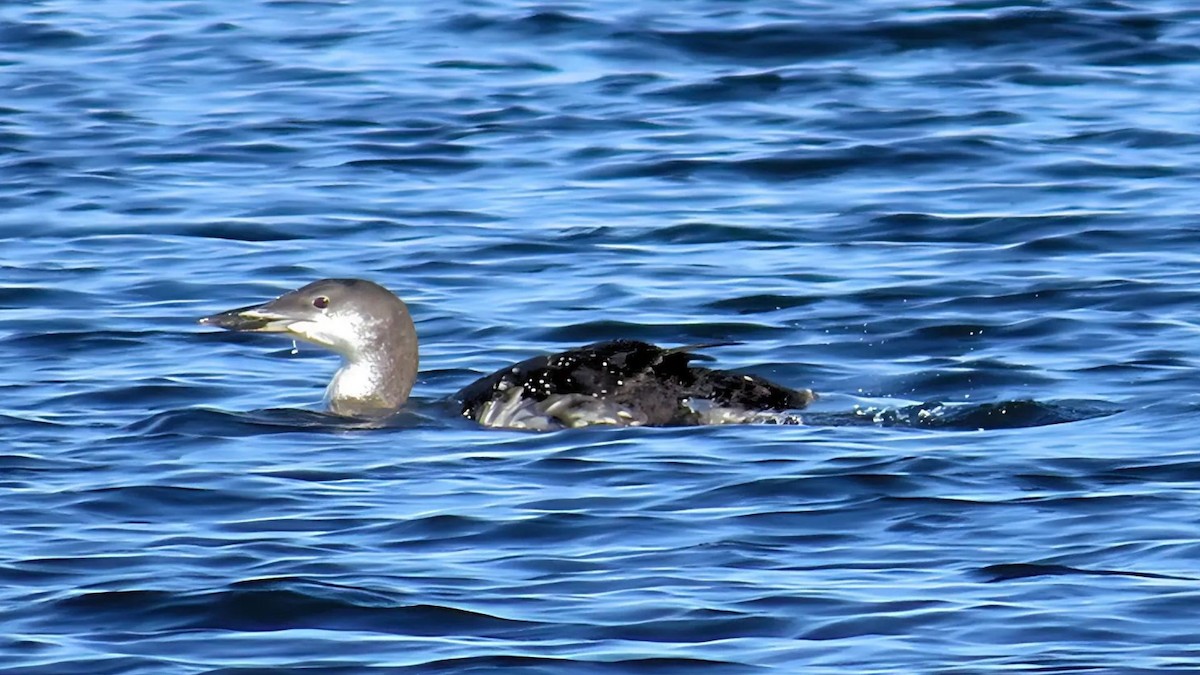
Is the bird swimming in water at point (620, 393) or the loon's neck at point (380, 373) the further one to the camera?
the loon's neck at point (380, 373)

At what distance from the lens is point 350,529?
8.59 meters

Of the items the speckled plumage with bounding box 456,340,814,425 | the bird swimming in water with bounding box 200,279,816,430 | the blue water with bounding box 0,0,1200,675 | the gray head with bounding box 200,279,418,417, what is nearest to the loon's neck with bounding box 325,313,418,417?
the gray head with bounding box 200,279,418,417

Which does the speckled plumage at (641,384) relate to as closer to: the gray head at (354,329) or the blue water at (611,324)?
the blue water at (611,324)

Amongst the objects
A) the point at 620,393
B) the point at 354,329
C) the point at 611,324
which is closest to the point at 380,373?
the point at 354,329

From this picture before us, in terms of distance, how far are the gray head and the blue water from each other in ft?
0.61

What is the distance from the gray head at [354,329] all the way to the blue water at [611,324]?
186 mm

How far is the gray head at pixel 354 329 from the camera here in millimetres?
11047

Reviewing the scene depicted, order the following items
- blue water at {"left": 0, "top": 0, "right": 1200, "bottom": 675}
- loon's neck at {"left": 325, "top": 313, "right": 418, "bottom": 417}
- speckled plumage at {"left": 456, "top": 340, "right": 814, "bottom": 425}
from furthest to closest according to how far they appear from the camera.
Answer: loon's neck at {"left": 325, "top": 313, "right": 418, "bottom": 417} < speckled plumage at {"left": 456, "top": 340, "right": 814, "bottom": 425} < blue water at {"left": 0, "top": 0, "right": 1200, "bottom": 675}

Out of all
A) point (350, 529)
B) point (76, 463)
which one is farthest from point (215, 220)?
point (350, 529)

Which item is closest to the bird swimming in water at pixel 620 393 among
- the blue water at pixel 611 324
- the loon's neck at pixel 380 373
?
the blue water at pixel 611 324

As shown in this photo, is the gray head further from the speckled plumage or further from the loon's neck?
the speckled plumage

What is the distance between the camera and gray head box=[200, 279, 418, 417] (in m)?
11.0

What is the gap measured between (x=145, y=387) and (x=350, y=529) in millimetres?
2774

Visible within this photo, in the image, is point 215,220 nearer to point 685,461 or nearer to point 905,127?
point 905,127
